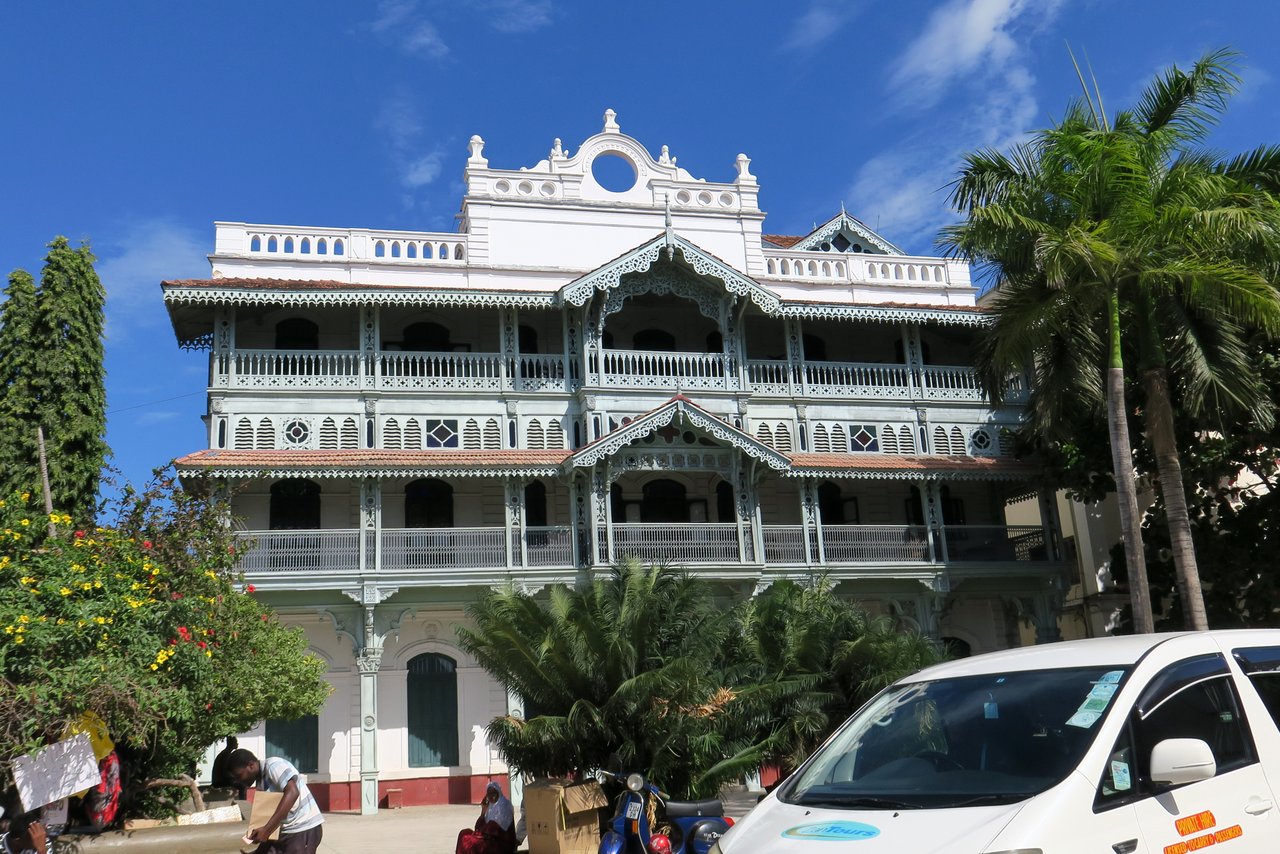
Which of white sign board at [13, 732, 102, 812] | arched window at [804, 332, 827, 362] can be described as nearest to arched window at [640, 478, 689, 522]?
arched window at [804, 332, 827, 362]

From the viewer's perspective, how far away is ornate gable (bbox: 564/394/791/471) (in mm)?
23000

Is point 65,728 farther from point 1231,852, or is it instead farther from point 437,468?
point 437,468

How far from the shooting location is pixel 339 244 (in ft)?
83.0

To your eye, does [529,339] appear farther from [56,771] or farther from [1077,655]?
[1077,655]

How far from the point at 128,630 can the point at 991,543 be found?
789 inches

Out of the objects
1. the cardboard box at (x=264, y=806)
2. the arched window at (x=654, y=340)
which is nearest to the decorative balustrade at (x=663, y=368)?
the arched window at (x=654, y=340)

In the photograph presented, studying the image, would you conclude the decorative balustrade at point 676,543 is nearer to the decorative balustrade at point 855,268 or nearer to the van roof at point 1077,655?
the decorative balustrade at point 855,268

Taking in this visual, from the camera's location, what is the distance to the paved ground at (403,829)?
1554cm

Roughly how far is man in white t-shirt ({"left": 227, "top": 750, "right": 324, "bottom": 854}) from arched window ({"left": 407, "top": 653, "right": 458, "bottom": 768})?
16.0m

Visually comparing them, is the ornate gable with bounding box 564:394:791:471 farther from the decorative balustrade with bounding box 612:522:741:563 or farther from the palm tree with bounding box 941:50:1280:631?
the palm tree with bounding box 941:50:1280:631

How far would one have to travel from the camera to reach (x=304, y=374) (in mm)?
24094

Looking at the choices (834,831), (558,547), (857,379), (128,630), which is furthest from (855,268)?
(834,831)

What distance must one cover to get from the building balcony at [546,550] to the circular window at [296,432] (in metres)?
2.10

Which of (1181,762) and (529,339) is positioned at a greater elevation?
(529,339)
